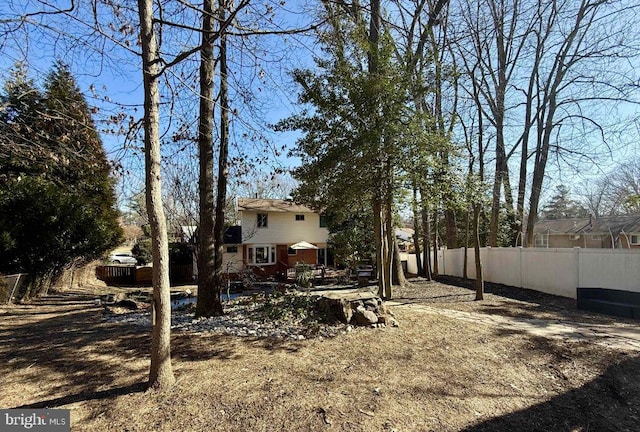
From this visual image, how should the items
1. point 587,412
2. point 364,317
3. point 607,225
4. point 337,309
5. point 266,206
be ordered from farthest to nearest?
point 266,206
point 607,225
point 337,309
point 364,317
point 587,412

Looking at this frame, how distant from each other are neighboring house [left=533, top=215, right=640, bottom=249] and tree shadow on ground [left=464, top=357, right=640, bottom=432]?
859cm

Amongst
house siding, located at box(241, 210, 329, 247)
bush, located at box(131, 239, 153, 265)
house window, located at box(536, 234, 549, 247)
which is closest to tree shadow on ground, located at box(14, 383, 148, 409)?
house siding, located at box(241, 210, 329, 247)

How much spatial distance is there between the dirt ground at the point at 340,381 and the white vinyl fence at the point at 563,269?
4.19 m

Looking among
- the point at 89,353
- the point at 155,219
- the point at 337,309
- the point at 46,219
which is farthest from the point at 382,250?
the point at 46,219

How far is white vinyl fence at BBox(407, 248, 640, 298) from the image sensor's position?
770 cm

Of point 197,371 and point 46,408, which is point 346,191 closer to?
point 197,371

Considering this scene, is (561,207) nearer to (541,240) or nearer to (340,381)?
(541,240)

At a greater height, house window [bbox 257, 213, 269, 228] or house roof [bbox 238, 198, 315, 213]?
house roof [bbox 238, 198, 315, 213]

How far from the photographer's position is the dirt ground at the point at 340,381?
2.96 m

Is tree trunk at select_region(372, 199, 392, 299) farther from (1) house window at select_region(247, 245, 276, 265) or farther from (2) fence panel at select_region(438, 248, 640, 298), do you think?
(1) house window at select_region(247, 245, 276, 265)

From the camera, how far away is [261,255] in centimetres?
2042

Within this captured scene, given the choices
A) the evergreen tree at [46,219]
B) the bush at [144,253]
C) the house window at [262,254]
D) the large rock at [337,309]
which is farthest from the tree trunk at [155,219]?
the bush at [144,253]

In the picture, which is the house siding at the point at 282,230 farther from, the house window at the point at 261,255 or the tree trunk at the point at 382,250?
the tree trunk at the point at 382,250

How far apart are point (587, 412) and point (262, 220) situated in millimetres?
18157
